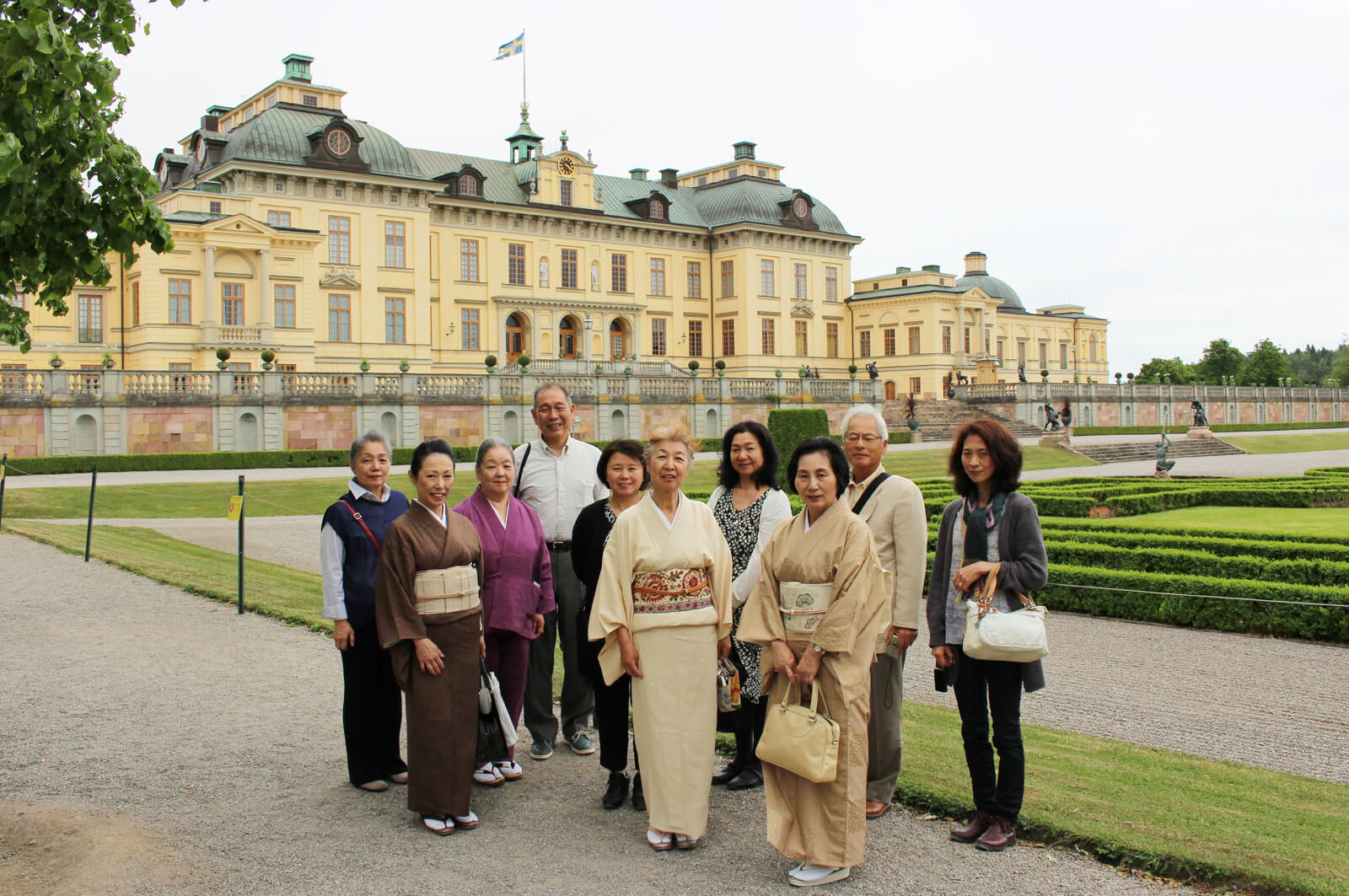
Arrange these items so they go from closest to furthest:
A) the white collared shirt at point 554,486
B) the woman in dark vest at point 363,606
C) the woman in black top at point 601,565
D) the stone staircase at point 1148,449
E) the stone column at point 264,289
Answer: the woman in black top at point 601,565 → the woman in dark vest at point 363,606 → the white collared shirt at point 554,486 → the stone staircase at point 1148,449 → the stone column at point 264,289

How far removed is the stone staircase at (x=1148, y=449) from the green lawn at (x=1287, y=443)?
1.04 m

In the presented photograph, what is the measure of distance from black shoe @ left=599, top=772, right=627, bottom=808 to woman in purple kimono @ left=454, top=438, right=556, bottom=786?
608mm

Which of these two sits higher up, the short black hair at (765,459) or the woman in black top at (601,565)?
the short black hair at (765,459)

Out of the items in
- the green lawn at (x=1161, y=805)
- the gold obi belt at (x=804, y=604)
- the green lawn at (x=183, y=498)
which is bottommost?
the green lawn at (x=1161, y=805)

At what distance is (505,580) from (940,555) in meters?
2.34

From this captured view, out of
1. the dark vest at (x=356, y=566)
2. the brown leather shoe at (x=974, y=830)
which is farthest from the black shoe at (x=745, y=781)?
the dark vest at (x=356, y=566)

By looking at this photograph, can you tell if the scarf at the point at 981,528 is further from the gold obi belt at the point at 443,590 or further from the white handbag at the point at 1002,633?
the gold obi belt at the point at 443,590

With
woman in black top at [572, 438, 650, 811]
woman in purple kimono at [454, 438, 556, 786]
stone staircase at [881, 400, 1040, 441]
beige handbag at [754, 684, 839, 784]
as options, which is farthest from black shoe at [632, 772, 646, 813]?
stone staircase at [881, 400, 1040, 441]

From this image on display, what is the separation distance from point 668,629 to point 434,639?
1.20 metres

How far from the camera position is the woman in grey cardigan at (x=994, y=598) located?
197 inches

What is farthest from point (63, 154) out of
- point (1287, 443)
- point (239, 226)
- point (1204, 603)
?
point (1287, 443)

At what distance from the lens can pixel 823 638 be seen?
4812 millimetres

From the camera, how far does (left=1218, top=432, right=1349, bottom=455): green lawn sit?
42750 millimetres

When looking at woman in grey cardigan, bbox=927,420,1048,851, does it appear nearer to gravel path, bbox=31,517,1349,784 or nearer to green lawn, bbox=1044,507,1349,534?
gravel path, bbox=31,517,1349,784
